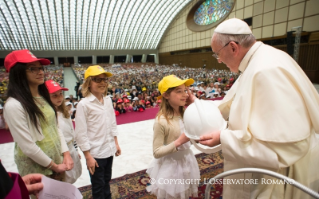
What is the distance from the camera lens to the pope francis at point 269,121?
39.6 inches

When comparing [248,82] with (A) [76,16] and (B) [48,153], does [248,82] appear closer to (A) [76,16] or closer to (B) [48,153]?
(B) [48,153]

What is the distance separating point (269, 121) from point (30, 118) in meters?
2.06

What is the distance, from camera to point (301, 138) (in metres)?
0.98

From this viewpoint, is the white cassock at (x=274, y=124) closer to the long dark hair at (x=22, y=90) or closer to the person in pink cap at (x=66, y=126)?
the long dark hair at (x=22, y=90)

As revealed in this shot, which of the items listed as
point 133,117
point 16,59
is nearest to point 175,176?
point 16,59

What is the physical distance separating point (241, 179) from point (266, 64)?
0.92 meters

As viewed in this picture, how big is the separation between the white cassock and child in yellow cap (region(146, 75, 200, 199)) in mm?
809

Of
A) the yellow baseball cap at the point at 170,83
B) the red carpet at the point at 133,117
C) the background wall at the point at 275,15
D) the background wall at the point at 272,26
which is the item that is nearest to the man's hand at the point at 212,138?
the yellow baseball cap at the point at 170,83

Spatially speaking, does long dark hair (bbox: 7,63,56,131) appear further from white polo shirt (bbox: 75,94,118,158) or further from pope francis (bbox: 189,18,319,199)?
pope francis (bbox: 189,18,319,199)

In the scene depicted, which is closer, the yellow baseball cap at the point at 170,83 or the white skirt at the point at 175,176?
the yellow baseball cap at the point at 170,83

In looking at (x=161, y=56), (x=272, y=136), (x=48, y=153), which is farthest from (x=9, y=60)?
(x=161, y=56)

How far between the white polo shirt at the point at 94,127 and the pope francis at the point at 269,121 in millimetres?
1604

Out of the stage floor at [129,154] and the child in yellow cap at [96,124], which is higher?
the child in yellow cap at [96,124]

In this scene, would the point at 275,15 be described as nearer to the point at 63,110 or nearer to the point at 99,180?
the point at 63,110
